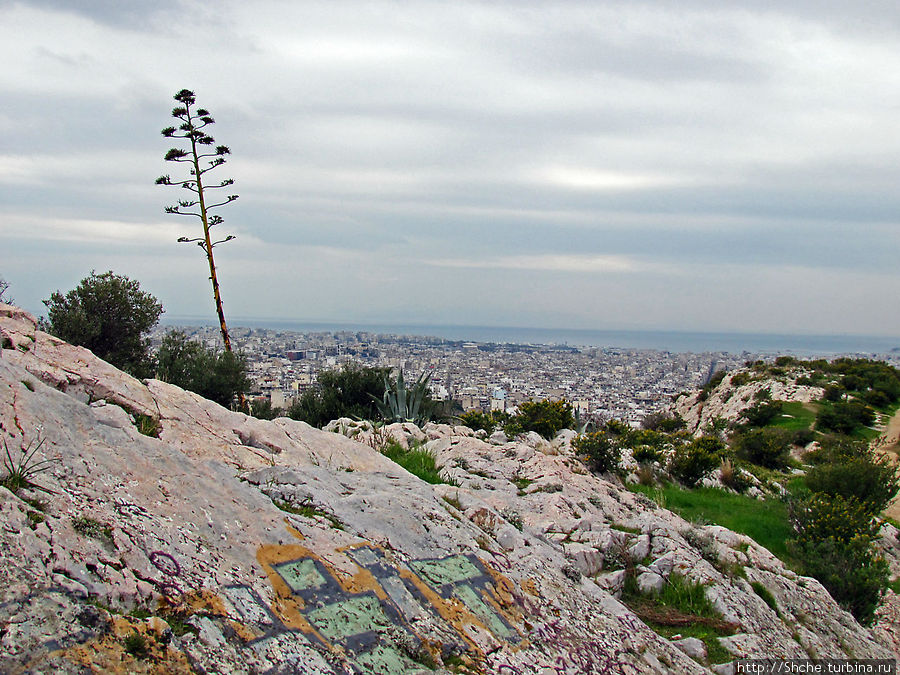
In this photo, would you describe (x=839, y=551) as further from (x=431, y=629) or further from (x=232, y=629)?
(x=232, y=629)

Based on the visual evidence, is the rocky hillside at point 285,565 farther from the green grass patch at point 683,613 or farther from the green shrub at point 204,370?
the green shrub at point 204,370

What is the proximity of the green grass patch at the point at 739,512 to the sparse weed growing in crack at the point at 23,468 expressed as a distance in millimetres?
11293

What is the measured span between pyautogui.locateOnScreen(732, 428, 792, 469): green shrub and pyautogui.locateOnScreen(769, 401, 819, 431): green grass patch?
730 centimetres

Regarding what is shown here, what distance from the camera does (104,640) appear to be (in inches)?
131

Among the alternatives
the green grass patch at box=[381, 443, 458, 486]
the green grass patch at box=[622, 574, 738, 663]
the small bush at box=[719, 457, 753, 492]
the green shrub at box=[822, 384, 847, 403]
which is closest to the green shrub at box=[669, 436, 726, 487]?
the small bush at box=[719, 457, 753, 492]

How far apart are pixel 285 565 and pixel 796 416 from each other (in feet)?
116

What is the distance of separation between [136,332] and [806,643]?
15414mm

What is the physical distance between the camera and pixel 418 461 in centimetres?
1063

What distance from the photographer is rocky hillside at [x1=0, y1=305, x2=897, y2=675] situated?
3.57 meters

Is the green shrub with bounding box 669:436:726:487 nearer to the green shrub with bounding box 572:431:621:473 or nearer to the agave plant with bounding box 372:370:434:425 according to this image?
the green shrub with bounding box 572:431:621:473

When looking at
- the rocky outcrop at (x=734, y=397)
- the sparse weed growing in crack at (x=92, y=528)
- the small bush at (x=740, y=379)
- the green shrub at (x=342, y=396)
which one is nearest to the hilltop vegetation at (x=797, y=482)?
the rocky outcrop at (x=734, y=397)

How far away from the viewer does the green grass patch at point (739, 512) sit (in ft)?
42.8

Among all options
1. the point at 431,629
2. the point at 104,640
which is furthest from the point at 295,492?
the point at 104,640

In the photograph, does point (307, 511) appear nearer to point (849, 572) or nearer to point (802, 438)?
point (849, 572)
